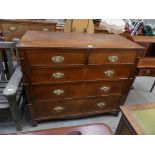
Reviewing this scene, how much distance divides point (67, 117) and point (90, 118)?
0.32 meters

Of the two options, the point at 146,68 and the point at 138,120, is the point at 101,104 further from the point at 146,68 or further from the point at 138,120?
the point at 138,120

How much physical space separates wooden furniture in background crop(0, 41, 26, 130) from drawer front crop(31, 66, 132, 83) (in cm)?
19

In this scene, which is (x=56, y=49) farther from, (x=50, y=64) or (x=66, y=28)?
(x=66, y=28)

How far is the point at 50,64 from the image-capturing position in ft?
4.20

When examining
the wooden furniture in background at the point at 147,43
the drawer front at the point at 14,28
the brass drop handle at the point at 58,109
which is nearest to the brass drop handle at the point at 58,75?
the brass drop handle at the point at 58,109

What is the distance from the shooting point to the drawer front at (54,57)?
1206 mm

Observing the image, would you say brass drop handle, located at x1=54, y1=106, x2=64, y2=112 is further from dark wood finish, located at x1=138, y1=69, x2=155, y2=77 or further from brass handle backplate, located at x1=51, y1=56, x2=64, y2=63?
dark wood finish, located at x1=138, y1=69, x2=155, y2=77

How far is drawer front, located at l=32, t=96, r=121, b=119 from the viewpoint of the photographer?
62.3 inches

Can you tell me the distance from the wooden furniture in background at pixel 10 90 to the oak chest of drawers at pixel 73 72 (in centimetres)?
12

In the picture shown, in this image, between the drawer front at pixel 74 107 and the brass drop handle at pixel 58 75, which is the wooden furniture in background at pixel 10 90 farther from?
the brass drop handle at pixel 58 75

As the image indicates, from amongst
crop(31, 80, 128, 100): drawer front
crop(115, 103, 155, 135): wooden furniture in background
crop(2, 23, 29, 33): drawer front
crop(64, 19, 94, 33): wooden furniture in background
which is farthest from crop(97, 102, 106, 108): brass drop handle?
crop(2, 23, 29, 33): drawer front
